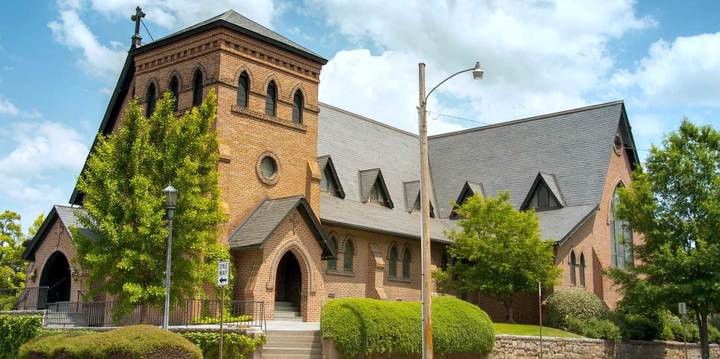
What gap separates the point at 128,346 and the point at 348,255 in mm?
17578

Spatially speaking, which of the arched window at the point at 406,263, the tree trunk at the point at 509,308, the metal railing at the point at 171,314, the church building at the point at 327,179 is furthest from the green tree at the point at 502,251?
the metal railing at the point at 171,314

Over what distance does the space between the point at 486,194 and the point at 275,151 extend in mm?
15360

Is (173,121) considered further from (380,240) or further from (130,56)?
(380,240)

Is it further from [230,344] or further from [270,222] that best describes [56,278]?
[230,344]

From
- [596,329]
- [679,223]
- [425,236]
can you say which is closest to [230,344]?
[425,236]

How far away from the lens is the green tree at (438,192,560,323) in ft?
101

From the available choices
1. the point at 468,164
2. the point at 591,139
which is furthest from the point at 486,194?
the point at 591,139

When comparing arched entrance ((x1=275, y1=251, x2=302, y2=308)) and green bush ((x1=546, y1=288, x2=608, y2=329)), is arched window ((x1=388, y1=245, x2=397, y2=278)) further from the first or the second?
green bush ((x1=546, y1=288, x2=608, y2=329))

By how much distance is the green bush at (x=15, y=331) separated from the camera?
2409cm

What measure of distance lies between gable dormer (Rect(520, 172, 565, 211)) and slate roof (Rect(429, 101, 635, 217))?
0.47 m

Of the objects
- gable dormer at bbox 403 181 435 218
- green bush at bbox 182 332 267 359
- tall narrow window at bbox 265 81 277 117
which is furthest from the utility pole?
gable dormer at bbox 403 181 435 218

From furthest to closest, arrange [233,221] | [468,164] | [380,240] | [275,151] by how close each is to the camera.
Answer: [468,164] → [380,240] → [275,151] → [233,221]

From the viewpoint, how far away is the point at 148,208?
2103 cm

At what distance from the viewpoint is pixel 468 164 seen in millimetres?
42719
